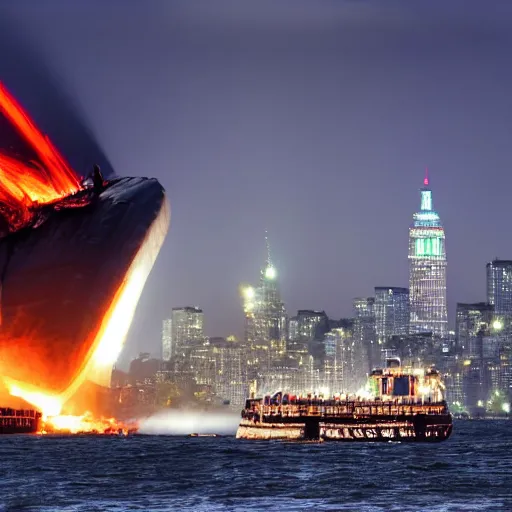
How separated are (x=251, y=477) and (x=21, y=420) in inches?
1408

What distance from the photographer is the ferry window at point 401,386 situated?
128000 millimetres

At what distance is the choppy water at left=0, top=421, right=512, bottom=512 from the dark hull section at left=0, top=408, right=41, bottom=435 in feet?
4.03

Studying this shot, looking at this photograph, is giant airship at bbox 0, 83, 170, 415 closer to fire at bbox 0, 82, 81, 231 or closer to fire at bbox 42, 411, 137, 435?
fire at bbox 0, 82, 81, 231

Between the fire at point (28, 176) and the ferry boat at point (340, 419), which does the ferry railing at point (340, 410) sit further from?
the fire at point (28, 176)

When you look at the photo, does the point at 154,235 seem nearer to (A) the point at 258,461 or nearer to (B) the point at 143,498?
(A) the point at 258,461

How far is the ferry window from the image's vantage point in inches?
5039

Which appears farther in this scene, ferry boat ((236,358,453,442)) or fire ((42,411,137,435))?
ferry boat ((236,358,453,442))

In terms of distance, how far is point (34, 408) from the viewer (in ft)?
370

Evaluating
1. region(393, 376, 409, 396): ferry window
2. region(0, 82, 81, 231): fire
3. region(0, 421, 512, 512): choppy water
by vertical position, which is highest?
region(0, 82, 81, 231): fire

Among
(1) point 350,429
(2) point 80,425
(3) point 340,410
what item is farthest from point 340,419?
(2) point 80,425

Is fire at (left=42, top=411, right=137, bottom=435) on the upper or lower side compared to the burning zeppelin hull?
lower

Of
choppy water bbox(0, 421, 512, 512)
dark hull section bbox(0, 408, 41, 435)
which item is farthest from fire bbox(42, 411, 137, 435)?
choppy water bbox(0, 421, 512, 512)

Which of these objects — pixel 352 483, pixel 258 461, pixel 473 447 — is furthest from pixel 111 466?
pixel 473 447

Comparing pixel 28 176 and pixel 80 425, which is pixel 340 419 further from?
pixel 28 176
